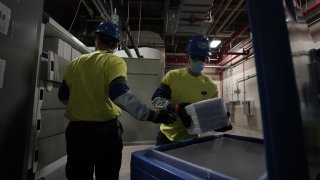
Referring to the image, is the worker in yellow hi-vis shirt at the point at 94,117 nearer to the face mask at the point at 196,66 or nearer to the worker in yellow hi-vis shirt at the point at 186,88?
the worker in yellow hi-vis shirt at the point at 186,88

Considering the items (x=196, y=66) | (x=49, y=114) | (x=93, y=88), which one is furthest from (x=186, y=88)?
(x=49, y=114)

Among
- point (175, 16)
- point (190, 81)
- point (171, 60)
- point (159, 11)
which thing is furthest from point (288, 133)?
point (171, 60)

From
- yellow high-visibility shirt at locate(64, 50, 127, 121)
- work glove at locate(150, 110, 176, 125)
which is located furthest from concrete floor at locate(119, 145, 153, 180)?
work glove at locate(150, 110, 176, 125)

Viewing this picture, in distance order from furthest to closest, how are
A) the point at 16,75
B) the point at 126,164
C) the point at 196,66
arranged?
the point at 126,164
the point at 196,66
the point at 16,75

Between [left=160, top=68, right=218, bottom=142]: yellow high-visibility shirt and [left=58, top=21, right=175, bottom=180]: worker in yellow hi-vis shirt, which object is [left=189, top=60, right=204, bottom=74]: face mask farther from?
[left=58, top=21, right=175, bottom=180]: worker in yellow hi-vis shirt

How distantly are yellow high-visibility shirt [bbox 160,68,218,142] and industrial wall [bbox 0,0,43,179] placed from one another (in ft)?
2.78

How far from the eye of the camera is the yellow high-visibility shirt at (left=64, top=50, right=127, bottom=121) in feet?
4.26

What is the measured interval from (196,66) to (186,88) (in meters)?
0.20

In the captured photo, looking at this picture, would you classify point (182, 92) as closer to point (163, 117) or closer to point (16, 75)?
point (163, 117)

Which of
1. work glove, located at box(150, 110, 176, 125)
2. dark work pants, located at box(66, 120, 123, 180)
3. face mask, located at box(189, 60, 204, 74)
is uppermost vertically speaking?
face mask, located at box(189, 60, 204, 74)

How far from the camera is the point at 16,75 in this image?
3.35 ft

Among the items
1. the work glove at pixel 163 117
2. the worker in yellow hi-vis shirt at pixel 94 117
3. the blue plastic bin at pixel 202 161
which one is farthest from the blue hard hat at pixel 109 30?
the blue plastic bin at pixel 202 161

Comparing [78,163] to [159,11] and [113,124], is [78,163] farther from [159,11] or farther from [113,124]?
[159,11]

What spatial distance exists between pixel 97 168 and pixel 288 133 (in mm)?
1320
